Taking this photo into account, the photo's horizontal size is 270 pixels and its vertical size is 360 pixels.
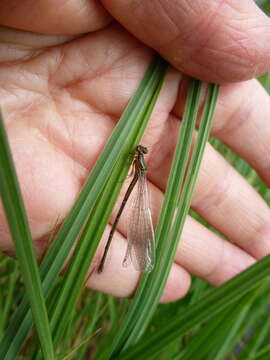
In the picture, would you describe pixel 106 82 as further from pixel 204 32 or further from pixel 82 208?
pixel 82 208

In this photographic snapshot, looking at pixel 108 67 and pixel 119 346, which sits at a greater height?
pixel 108 67

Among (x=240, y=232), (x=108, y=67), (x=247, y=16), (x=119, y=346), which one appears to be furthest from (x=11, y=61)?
(x=240, y=232)

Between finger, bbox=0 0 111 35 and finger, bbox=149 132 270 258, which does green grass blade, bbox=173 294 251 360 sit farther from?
finger, bbox=0 0 111 35

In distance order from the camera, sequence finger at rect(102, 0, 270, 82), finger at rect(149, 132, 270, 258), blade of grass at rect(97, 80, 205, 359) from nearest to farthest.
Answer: blade of grass at rect(97, 80, 205, 359), finger at rect(102, 0, 270, 82), finger at rect(149, 132, 270, 258)

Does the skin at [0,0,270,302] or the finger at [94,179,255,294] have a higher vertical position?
the skin at [0,0,270,302]

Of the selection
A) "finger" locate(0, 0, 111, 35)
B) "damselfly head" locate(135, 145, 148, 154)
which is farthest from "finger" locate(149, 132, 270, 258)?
"finger" locate(0, 0, 111, 35)

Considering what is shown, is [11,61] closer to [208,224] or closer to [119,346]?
[119,346]

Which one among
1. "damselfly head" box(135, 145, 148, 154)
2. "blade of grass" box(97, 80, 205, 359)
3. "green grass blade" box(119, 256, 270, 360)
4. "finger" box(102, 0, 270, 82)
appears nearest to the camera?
"green grass blade" box(119, 256, 270, 360)
